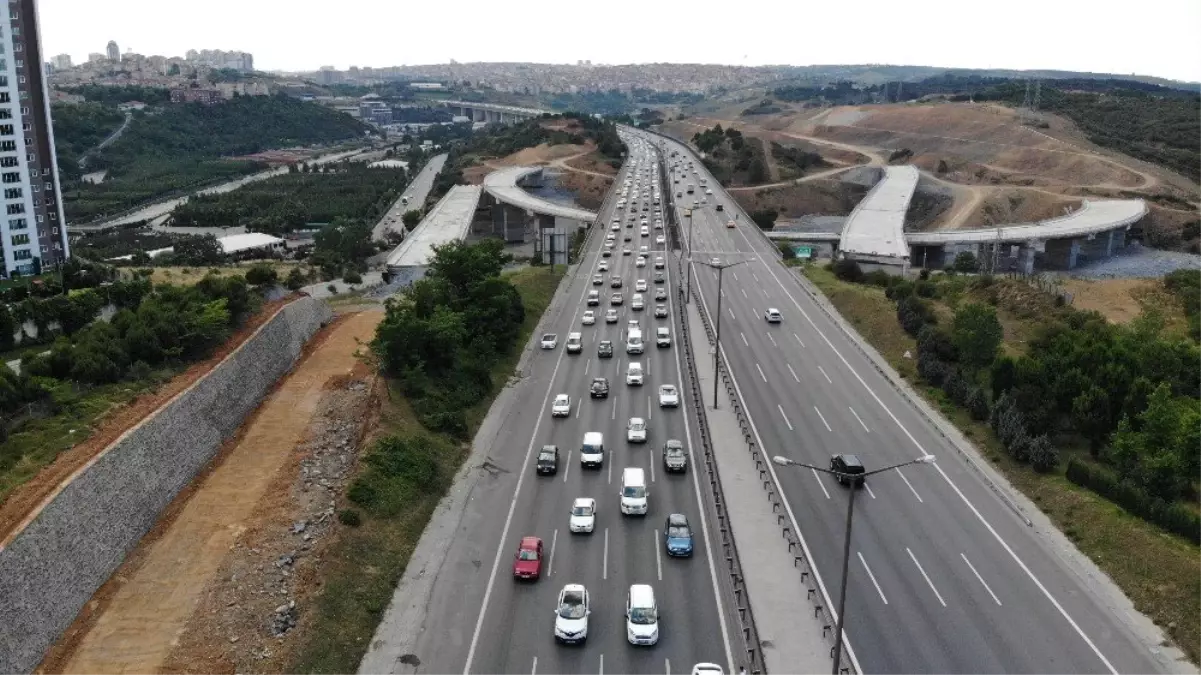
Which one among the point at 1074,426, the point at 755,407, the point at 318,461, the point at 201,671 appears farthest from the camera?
the point at 755,407

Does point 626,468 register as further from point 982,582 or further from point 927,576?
point 982,582

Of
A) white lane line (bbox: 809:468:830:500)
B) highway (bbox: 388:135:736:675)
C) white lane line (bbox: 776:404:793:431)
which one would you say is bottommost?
highway (bbox: 388:135:736:675)

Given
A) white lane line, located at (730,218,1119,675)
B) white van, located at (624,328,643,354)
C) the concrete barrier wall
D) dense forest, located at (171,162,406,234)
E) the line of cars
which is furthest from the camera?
dense forest, located at (171,162,406,234)

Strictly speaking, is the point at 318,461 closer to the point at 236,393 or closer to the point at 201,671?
the point at 236,393

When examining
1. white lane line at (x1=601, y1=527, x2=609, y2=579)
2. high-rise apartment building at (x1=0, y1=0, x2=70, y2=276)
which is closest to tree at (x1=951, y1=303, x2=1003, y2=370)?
white lane line at (x1=601, y1=527, x2=609, y2=579)

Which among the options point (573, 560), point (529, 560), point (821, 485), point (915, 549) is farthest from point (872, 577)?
point (529, 560)

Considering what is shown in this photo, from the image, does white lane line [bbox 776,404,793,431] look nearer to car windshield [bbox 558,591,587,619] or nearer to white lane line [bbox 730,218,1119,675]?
white lane line [bbox 730,218,1119,675]

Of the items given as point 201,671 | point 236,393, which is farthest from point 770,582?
point 236,393
